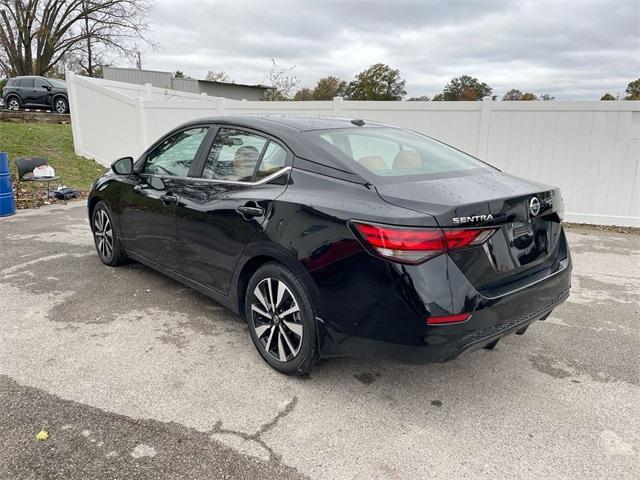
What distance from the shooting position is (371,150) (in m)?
3.10

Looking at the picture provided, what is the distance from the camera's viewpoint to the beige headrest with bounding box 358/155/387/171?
2.77 m

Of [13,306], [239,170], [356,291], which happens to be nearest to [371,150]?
[239,170]

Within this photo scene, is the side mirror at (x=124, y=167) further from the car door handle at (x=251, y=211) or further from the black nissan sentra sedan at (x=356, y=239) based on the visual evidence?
the car door handle at (x=251, y=211)

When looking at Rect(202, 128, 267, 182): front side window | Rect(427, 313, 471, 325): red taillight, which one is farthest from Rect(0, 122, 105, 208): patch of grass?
Rect(427, 313, 471, 325): red taillight

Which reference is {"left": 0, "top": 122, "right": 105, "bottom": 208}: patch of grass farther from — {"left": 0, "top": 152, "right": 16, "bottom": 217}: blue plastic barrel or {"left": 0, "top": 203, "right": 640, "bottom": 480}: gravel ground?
{"left": 0, "top": 203, "right": 640, "bottom": 480}: gravel ground

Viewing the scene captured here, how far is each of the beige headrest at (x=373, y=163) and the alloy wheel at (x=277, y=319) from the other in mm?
855

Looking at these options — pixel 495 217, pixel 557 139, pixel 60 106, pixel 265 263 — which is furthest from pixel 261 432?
pixel 60 106

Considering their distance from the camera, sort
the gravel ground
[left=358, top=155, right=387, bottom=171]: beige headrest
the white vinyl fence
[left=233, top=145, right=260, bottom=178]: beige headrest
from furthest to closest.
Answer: the white vinyl fence, [left=233, top=145, right=260, bottom=178]: beige headrest, [left=358, top=155, right=387, bottom=171]: beige headrest, the gravel ground

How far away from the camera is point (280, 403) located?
106 inches

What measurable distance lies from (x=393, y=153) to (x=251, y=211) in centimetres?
103

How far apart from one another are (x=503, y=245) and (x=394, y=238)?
2.07 ft

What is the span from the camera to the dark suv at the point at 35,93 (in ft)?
60.3

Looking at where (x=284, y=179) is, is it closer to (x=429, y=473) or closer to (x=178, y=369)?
(x=178, y=369)

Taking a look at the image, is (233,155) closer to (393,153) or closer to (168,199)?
(168,199)
